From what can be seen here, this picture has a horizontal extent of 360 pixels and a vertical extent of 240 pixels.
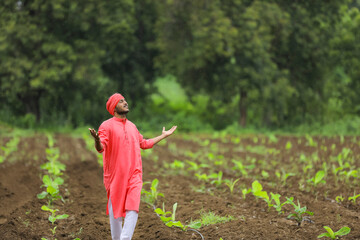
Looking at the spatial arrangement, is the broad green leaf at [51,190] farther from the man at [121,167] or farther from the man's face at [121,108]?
the man's face at [121,108]

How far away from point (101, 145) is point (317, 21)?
70.5 ft

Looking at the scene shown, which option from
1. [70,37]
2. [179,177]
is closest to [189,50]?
[70,37]

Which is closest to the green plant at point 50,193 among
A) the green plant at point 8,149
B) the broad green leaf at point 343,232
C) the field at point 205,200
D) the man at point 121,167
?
the field at point 205,200

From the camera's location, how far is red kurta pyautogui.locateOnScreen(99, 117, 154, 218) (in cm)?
512

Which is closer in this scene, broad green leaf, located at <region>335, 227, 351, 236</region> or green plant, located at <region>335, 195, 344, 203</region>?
broad green leaf, located at <region>335, 227, 351, 236</region>

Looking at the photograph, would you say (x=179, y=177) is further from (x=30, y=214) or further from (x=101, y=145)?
(x=101, y=145)

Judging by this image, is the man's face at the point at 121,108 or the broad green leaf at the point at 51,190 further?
the broad green leaf at the point at 51,190

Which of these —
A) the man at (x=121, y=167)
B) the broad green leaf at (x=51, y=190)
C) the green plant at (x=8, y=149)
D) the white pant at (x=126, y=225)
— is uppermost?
the man at (x=121, y=167)

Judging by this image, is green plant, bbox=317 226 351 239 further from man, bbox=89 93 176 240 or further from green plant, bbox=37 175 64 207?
green plant, bbox=37 175 64 207

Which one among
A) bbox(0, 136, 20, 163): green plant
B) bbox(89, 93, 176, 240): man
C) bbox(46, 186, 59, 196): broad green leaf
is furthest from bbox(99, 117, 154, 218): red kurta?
bbox(0, 136, 20, 163): green plant

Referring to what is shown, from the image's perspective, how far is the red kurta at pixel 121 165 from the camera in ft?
16.8

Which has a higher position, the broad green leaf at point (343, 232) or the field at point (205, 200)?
the broad green leaf at point (343, 232)

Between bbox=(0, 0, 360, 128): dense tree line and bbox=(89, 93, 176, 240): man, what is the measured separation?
1760 centimetres

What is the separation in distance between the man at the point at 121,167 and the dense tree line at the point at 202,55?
1760 cm
